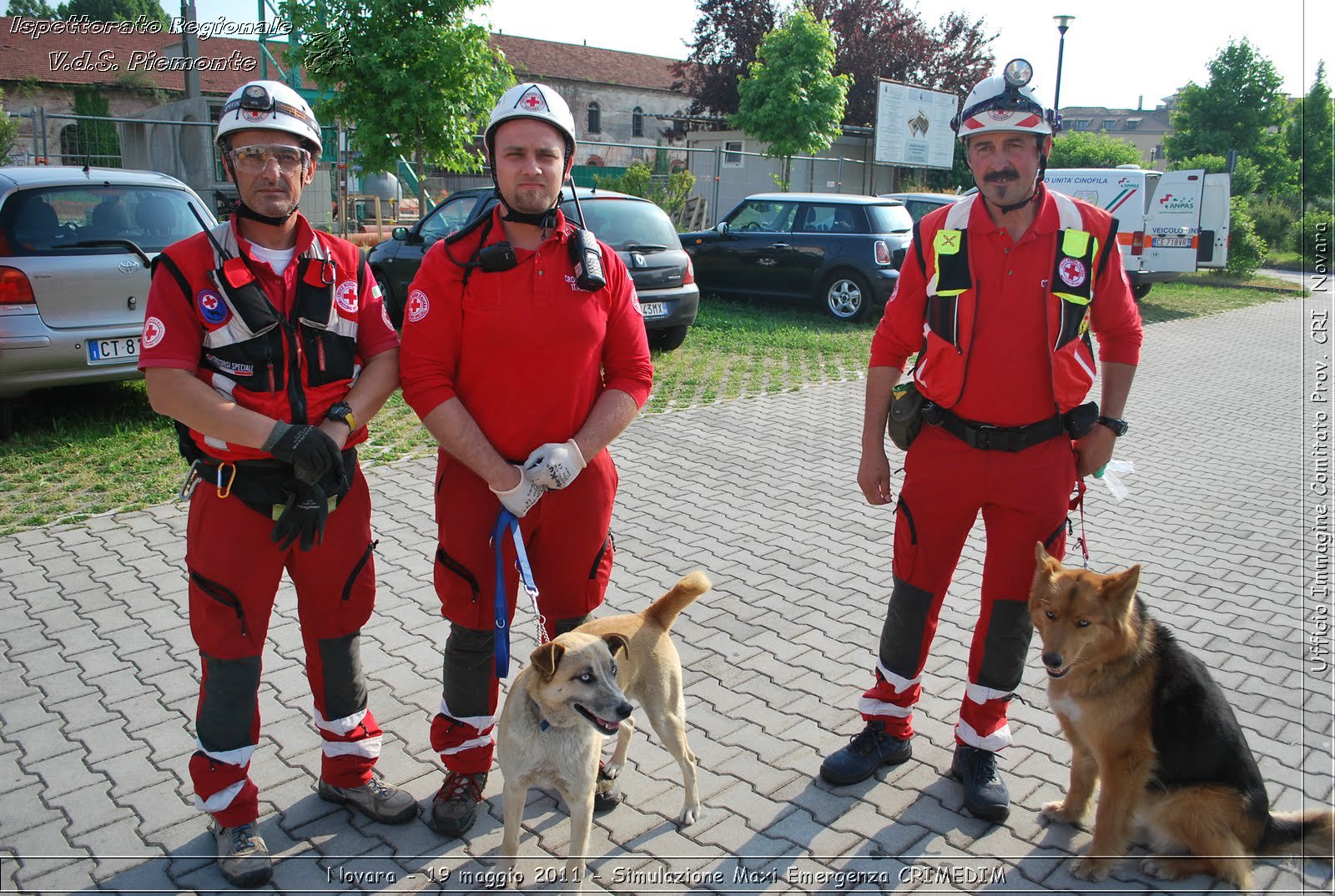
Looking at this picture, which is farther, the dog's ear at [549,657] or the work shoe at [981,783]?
the work shoe at [981,783]

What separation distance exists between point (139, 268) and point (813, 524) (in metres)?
5.51

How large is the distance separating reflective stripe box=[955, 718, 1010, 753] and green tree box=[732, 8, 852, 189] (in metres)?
21.4

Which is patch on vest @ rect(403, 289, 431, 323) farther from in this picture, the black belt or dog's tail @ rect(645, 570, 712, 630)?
the black belt

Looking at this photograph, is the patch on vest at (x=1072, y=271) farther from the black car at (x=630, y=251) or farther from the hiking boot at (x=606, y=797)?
the black car at (x=630, y=251)

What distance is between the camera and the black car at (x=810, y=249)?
13.8 m

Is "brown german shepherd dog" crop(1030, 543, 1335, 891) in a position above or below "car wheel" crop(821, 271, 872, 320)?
below

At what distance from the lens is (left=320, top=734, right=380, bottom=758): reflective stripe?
3.24m

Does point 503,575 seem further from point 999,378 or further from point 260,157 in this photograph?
point 999,378

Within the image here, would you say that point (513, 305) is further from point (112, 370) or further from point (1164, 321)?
point (1164, 321)

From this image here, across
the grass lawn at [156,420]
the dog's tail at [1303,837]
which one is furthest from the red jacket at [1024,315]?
the grass lawn at [156,420]

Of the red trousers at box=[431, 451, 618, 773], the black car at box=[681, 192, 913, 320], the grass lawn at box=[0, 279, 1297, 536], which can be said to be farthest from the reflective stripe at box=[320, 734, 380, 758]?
the black car at box=[681, 192, 913, 320]

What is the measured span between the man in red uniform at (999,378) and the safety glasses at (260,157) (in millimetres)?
2155

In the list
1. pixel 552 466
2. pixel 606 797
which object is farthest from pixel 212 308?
pixel 606 797

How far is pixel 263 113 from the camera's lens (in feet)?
Result: 9.20
